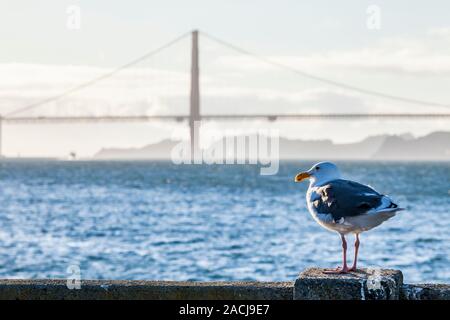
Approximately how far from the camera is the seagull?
407 centimetres

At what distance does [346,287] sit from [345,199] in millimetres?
373

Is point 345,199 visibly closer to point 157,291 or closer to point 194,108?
point 157,291

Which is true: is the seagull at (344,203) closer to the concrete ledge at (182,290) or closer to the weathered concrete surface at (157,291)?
the concrete ledge at (182,290)

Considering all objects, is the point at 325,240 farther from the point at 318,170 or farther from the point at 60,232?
the point at 318,170

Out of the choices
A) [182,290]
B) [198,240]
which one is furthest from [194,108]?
[182,290]

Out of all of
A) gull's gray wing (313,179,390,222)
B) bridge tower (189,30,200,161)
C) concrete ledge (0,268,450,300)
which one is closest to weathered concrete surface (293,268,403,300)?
concrete ledge (0,268,450,300)

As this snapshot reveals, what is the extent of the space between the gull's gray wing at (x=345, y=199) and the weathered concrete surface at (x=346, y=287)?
10.3 inches

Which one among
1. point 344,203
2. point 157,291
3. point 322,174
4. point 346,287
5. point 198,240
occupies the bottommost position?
point 198,240

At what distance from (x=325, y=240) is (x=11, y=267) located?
24.0 ft

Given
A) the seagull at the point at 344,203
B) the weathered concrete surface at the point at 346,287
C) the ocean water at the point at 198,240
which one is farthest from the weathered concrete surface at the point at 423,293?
the ocean water at the point at 198,240

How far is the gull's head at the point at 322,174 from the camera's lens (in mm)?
4336

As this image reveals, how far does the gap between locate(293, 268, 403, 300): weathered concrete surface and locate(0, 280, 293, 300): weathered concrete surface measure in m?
0.34

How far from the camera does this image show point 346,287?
4129 millimetres
